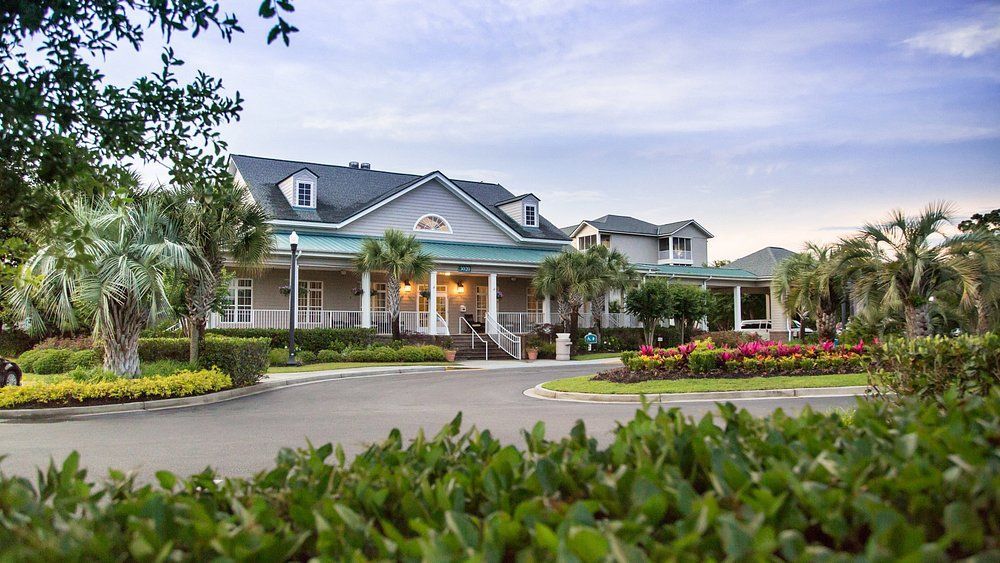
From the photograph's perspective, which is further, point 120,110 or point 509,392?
point 509,392

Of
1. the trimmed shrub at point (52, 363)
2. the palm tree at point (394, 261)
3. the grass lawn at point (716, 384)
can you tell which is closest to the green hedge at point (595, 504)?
the grass lawn at point (716, 384)

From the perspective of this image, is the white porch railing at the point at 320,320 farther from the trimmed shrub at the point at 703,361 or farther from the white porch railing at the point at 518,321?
the trimmed shrub at the point at 703,361

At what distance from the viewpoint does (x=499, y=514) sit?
1949 mm

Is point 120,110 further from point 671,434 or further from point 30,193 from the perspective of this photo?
point 671,434

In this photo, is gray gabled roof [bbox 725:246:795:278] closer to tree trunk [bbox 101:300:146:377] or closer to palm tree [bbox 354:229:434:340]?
palm tree [bbox 354:229:434:340]

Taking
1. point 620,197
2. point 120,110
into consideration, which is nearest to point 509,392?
point 120,110

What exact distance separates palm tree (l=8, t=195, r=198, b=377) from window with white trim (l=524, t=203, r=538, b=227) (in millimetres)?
23553

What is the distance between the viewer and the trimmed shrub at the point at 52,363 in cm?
2105

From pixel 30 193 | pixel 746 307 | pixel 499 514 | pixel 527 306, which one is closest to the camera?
pixel 499 514

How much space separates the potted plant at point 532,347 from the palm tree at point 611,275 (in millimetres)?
3265

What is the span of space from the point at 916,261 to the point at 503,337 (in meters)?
17.3

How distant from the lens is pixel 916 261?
17.0 m

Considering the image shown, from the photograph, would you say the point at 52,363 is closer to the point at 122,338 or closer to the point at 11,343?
the point at 122,338

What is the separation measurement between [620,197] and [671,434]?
45.1m
